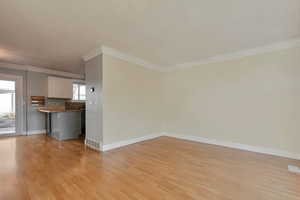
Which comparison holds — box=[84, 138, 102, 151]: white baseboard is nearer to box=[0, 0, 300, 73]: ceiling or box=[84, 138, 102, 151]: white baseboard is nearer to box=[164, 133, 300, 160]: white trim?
box=[0, 0, 300, 73]: ceiling

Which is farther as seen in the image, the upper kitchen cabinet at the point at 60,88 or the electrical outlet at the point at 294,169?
the upper kitchen cabinet at the point at 60,88

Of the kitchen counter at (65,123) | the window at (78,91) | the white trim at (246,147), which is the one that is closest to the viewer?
the white trim at (246,147)

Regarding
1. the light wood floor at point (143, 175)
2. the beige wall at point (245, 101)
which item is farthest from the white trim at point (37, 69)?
the beige wall at point (245, 101)

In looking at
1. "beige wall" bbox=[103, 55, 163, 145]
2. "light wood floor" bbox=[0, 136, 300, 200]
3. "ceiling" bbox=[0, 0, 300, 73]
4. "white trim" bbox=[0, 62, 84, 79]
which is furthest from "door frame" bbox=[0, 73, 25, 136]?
"beige wall" bbox=[103, 55, 163, 145]

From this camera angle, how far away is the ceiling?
1.88m

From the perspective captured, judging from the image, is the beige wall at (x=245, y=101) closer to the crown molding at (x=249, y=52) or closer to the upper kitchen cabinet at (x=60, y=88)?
the crown molding at (x=249, y=52)

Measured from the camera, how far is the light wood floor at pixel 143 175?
167 cm

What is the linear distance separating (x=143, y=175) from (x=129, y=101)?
6.87ft

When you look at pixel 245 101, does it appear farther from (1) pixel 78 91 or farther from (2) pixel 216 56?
(1) pixel 78 91

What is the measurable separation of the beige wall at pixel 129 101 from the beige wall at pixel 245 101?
752 millimetres

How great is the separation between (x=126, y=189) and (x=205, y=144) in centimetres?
279

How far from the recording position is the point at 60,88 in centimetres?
549

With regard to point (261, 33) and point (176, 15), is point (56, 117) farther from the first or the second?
point (261, 33)

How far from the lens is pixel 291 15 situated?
209cm
